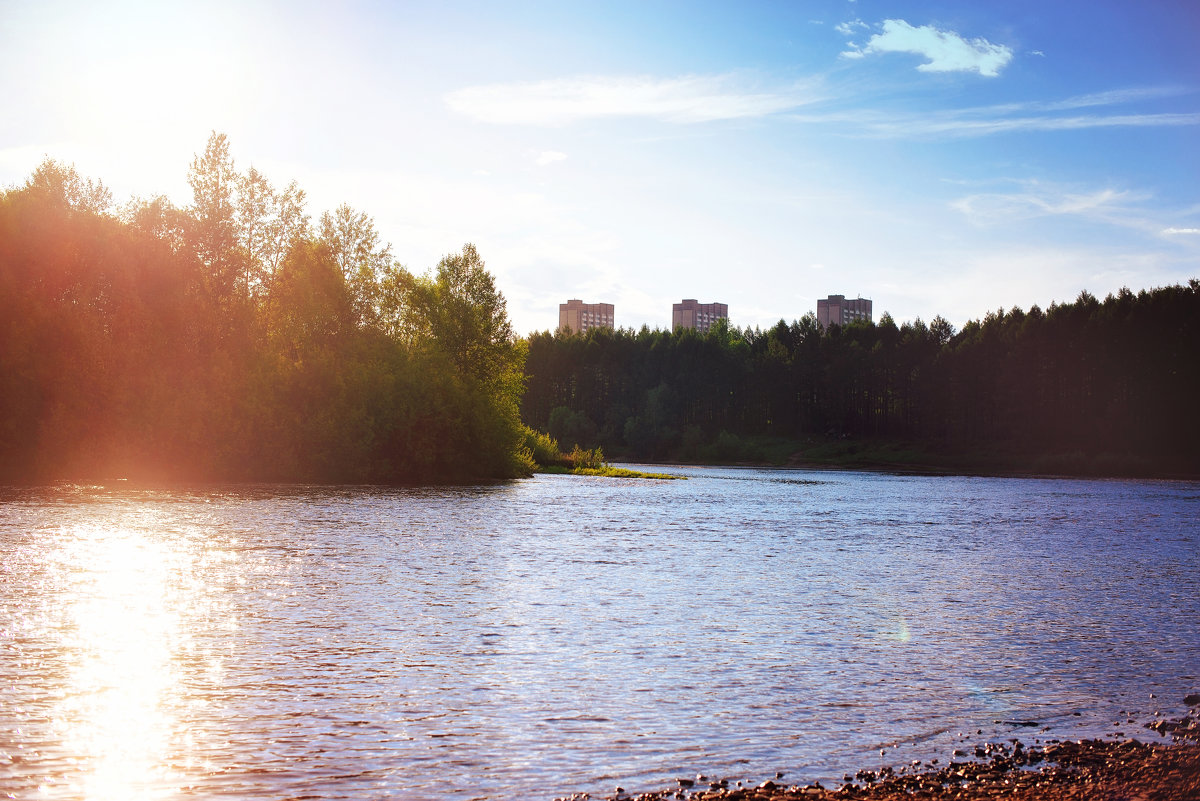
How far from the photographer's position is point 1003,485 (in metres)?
70.8

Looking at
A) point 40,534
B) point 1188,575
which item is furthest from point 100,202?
point 1188,575

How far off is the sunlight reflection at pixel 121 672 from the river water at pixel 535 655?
0.04m

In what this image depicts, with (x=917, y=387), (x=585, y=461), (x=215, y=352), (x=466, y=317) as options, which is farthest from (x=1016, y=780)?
(x=917, y=387)

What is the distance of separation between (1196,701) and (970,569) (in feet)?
40.3

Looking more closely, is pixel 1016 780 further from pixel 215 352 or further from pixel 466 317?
pixel 466 317

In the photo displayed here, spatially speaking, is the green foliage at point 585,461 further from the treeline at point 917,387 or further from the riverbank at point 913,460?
the treeline at point 917,387

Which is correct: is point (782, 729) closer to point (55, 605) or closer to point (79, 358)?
point (55, 605)

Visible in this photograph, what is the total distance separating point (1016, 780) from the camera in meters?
7.52

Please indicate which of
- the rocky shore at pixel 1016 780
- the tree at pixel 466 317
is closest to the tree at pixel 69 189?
the tree at pixel 466 317

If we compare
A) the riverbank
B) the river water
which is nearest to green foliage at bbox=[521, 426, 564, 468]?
the riverbank

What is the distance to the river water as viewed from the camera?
7.91 m

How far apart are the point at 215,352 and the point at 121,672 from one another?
169 ft

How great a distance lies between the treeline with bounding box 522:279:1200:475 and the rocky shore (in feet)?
315

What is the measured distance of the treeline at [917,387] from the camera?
104 meters
